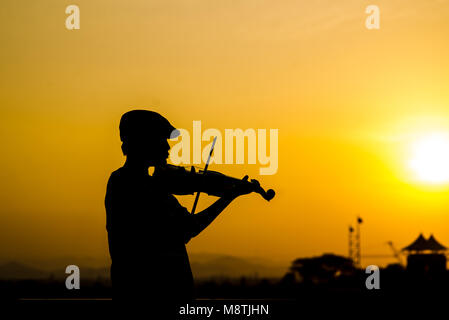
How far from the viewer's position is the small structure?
13562cm

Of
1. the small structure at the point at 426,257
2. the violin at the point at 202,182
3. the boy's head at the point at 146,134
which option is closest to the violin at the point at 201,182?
the violin at the point at 202,182

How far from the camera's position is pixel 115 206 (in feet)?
20.9

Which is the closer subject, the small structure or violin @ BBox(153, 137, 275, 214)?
violin @ BBox(153, 137, 275, 214)

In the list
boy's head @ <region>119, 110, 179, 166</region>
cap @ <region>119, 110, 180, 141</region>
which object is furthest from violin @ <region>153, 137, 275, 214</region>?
cap @ <region>119, 110, 180, 141</region>

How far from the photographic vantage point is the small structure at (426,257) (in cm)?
13562

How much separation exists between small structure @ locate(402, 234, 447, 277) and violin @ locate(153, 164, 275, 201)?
128 m

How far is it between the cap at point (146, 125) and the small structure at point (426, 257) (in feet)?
426

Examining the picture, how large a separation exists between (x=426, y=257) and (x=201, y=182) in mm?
140429

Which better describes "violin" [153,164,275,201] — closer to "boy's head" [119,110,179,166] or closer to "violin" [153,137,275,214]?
"violin" [153,137,275,214]

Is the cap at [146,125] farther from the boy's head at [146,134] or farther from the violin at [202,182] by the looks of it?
the violin at [202,182]

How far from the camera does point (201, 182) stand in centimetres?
783

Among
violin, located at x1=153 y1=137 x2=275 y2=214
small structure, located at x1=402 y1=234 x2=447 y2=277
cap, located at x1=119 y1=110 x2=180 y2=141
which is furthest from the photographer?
small structure, located at x1=402 y1=234 x2=447 y2=277
